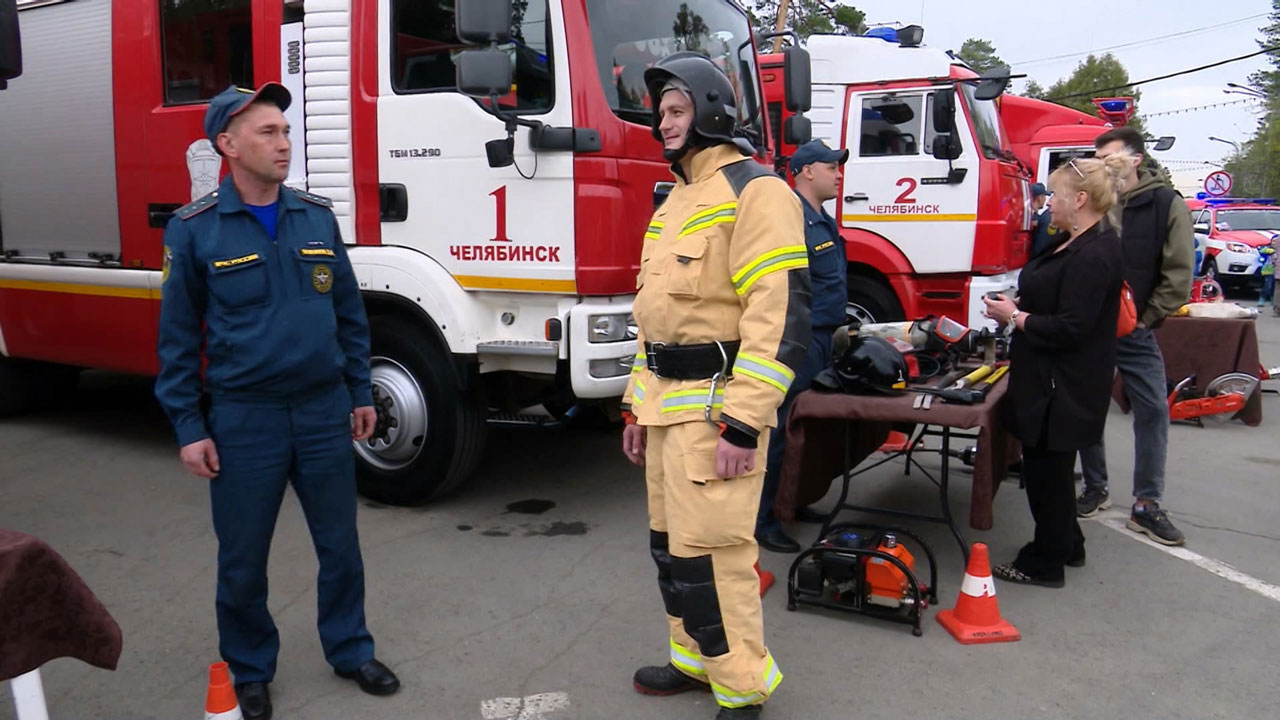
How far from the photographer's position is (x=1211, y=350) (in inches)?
293

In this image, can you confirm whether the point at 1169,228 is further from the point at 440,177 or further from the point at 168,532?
the point at 168,532

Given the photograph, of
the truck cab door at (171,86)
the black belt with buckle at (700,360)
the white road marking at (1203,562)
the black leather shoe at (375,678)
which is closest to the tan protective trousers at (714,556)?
the black belt with buckle at (700,360)

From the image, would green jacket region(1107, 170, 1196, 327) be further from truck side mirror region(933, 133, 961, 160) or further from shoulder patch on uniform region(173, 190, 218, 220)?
shoulder patch on uniform region(173, 190, 218, 220)

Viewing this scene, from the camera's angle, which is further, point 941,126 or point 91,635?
point 941,126

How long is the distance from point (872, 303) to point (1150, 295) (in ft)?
11.7

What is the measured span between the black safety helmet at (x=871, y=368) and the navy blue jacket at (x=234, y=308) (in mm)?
2118

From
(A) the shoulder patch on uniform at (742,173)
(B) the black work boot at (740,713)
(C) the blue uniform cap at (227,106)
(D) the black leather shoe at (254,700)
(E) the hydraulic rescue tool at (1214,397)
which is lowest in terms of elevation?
(D) the black leather shoe at (254,700)

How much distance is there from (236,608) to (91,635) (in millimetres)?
719

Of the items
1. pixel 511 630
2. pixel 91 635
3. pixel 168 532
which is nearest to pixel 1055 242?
pixel 511 630

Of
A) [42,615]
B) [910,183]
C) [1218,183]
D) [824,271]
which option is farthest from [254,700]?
[1218,183]

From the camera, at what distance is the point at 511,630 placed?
3.73 m

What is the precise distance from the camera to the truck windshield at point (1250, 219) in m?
21.0

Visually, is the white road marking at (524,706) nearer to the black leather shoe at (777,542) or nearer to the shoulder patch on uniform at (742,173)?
the black leather shoe at (777,542)

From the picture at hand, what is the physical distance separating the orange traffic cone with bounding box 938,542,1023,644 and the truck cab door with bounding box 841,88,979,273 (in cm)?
470
